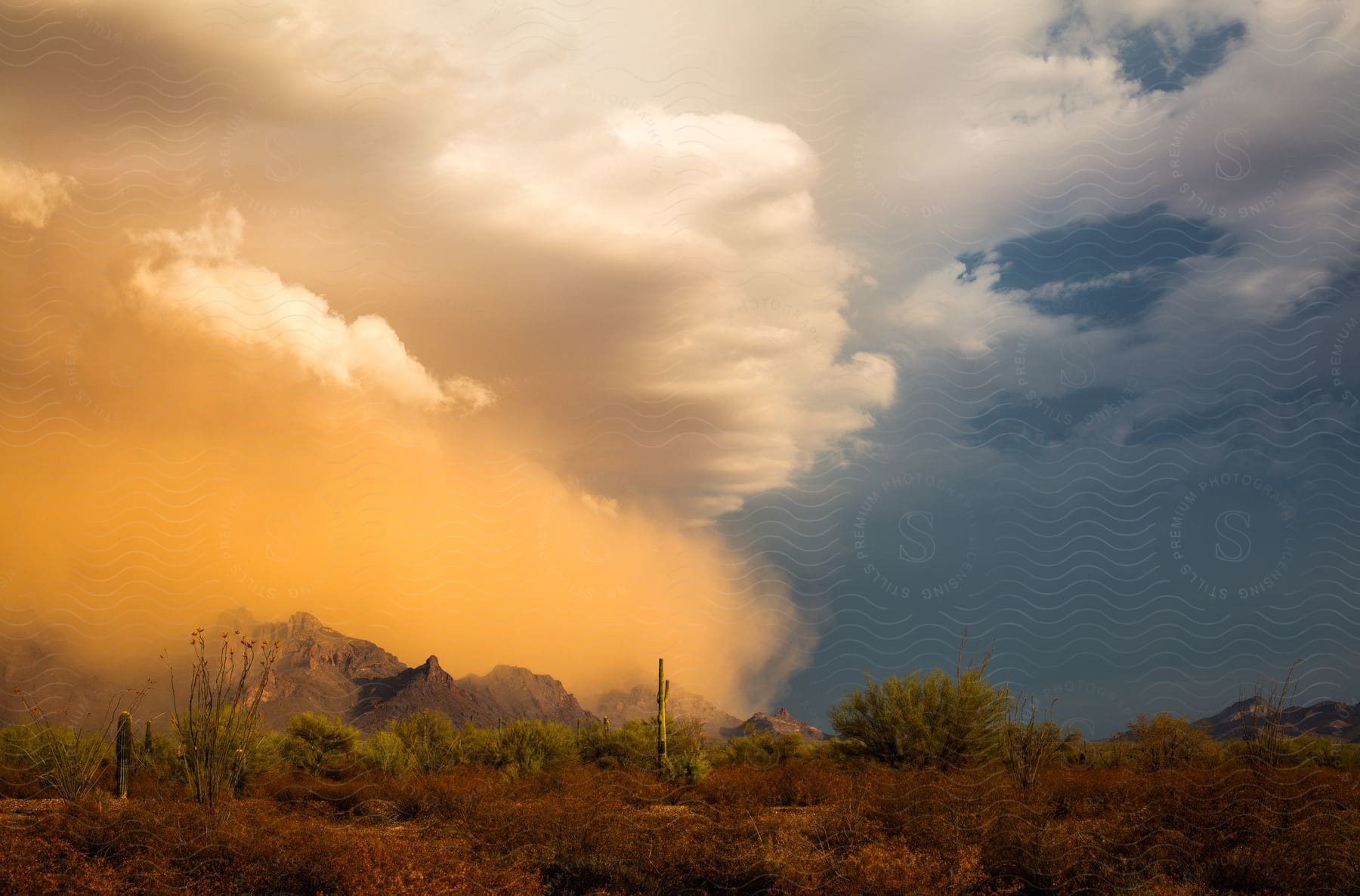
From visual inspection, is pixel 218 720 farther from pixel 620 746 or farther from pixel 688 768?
pixel 620 746

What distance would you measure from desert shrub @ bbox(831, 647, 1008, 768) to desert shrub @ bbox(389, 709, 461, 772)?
502 inches

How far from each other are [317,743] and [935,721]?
Answer: 19660 mm

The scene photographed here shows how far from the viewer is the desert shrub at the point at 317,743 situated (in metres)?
26.6

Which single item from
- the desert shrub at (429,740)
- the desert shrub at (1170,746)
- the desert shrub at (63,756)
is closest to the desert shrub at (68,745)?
the desert shrub at (63,756)

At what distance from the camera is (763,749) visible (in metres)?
33.5

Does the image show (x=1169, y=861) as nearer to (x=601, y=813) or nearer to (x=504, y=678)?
(x=601, y=813)

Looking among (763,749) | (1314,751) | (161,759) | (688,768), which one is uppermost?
(1314,751)

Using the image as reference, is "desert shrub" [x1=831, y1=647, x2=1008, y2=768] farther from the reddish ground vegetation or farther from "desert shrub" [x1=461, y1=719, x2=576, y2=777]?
"desert shrub" [x1=461, y1=719, x2=576, y2=777]

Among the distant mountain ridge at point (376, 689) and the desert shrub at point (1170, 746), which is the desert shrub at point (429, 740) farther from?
the distant mountain ridge at point (376, 689)

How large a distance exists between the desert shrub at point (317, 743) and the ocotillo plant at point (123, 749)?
6.23m

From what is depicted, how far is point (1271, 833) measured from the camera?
12656 mm

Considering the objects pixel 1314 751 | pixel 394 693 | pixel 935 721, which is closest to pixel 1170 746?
pixel 1314 751

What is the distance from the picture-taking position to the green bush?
70.6 feet

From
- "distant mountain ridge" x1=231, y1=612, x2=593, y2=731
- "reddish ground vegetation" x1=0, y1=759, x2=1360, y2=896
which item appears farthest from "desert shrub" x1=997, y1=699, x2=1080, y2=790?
"distant mountain ridge" x1=231, y1=612, x2=593, y2=731
